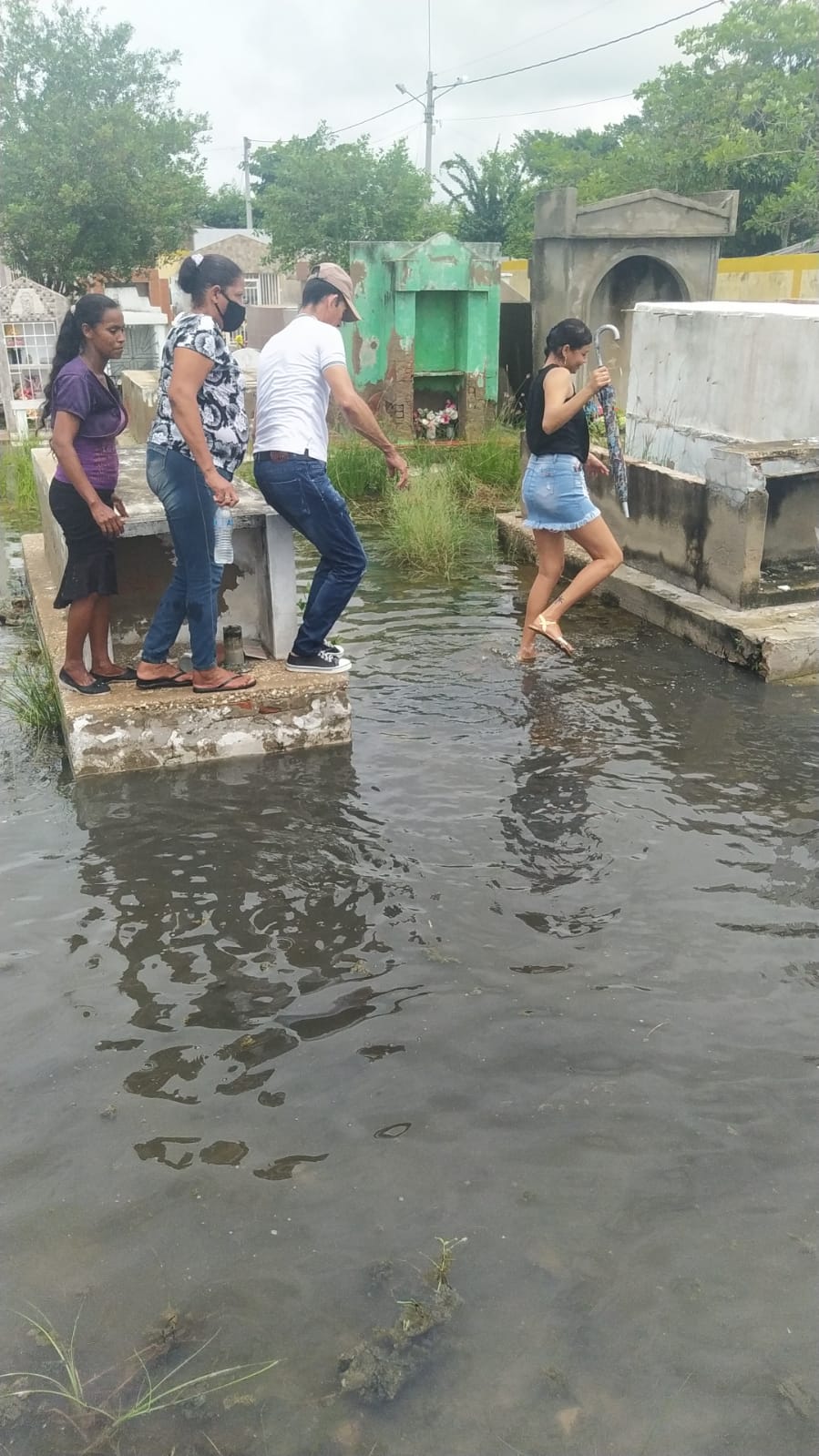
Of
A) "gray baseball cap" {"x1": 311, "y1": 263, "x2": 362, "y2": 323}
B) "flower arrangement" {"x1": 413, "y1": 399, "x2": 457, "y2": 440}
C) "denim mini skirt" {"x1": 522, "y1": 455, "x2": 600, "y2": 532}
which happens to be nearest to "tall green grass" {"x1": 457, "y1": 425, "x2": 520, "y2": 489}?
"flower arrangement" {"x1": 413, "y1": 399, "x2": 457, "y2": 440}

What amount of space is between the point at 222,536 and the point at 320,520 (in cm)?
43

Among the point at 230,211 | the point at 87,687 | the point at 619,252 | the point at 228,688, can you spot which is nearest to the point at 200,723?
the point at 228,688

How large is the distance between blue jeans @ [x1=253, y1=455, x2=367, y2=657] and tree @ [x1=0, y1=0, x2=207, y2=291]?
23.9 meters

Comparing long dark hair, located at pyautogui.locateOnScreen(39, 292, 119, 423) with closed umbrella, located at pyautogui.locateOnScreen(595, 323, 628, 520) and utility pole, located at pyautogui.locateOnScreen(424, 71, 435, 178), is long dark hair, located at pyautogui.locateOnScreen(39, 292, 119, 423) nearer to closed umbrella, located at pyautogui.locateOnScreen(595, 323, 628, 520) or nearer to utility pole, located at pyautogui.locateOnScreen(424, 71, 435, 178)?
closed umbrella, located at pyautogui.locateOnScreen(595, 323, 628, 520)

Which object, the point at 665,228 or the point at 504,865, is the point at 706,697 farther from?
the point at 665,228

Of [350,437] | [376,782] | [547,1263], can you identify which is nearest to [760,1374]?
[547,1263]

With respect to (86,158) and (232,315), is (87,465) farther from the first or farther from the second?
(86,158)

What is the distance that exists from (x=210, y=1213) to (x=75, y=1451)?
0.52 m

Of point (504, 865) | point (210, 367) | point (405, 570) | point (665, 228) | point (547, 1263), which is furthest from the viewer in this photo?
point (665, 228)

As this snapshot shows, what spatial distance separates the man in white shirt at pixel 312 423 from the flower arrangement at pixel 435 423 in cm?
962

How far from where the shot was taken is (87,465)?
456cm

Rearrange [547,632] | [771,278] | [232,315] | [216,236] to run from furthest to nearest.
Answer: [216,236] → [771,278] → [547,632] → [232,315]

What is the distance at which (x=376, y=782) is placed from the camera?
4.56m

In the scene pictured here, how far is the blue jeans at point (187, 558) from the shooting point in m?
4.38
